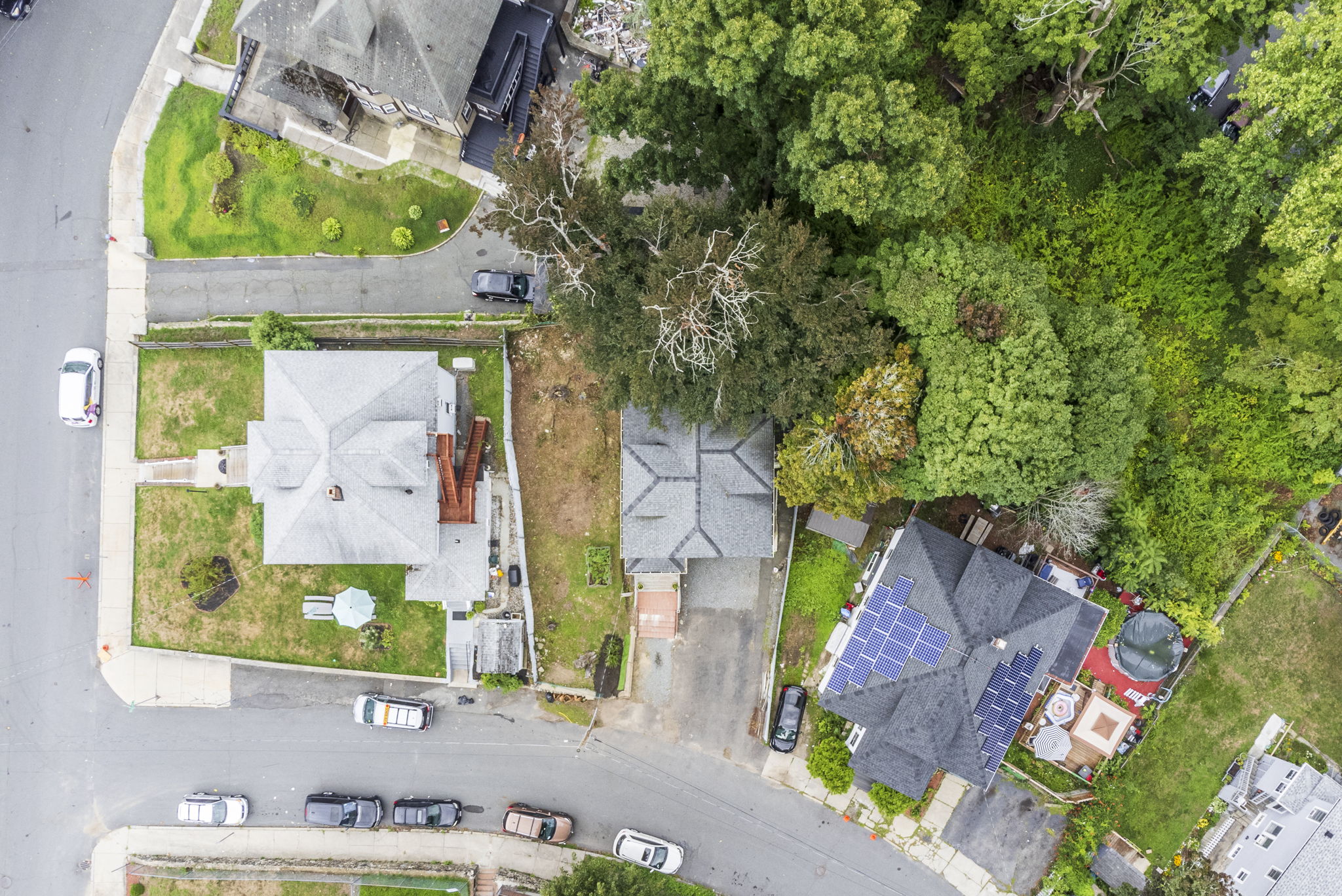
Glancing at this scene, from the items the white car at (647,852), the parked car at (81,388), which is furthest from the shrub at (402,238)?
the white car at (647,852)

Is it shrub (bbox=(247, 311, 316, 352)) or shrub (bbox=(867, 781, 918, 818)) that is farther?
shrub (bbox=(867, 781, 918, 818))

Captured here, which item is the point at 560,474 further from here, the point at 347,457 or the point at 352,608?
the point at 352,608

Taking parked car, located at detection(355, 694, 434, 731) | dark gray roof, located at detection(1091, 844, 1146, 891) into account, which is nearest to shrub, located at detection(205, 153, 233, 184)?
parked car, located at detection(355, 694, 434, 731)

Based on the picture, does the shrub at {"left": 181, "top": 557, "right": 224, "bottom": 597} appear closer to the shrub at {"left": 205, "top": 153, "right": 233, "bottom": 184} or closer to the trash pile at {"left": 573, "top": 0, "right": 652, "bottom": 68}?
the shrub at {"left": 205, "top": 153, "right": 233, "bottom": 184}

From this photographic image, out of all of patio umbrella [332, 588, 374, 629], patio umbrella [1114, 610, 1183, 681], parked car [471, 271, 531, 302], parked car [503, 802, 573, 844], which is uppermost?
parked car [471, 271, 531, 302]

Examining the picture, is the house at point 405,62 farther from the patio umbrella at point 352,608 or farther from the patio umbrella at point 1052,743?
the patio umbrella at point 1052,743

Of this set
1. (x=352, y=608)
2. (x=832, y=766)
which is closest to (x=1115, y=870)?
(x=832, y=766)
